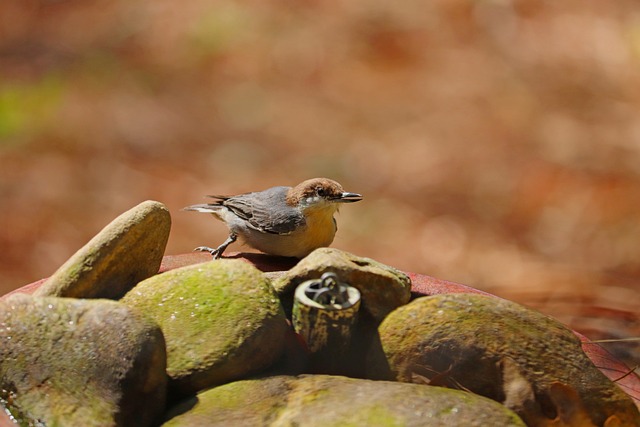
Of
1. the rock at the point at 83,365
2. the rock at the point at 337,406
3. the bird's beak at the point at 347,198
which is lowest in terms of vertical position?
the rock at the point at 337,406

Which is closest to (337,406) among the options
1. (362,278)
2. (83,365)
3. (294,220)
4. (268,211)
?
(362,278)

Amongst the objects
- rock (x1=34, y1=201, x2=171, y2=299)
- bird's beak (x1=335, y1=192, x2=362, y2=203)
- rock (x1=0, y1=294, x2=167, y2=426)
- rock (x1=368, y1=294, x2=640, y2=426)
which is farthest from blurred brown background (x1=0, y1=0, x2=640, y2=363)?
rock (x1=0, y1=294, x2=167, y2=426)

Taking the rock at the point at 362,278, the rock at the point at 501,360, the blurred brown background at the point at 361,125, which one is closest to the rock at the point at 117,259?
the rock at the point at 362,278

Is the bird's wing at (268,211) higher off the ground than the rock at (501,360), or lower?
higher

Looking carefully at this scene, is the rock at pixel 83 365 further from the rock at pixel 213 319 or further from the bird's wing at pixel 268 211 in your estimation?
the bird's wing at pixel 268 211

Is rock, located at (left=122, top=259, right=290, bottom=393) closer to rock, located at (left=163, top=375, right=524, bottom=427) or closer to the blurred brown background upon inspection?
rock, located at (left=163, top=375, right=524, bottom=427)

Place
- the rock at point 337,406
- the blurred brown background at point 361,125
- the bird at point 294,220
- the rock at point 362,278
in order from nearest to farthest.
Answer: the rock at point 337,406 < the rock at point 362,278 < the bird at point 294,220 < the blurred brown background at point 361,125

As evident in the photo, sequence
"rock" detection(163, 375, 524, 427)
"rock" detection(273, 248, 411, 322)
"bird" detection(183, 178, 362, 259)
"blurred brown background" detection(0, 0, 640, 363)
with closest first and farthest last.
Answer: "rock" detection(163, 375, 524, 427) < "rock" detection(273, 248, 411, 322) < "bird" detection(183, 178, 362, 259) < "blurred brown background" detection(0, 0, 640, 363)
